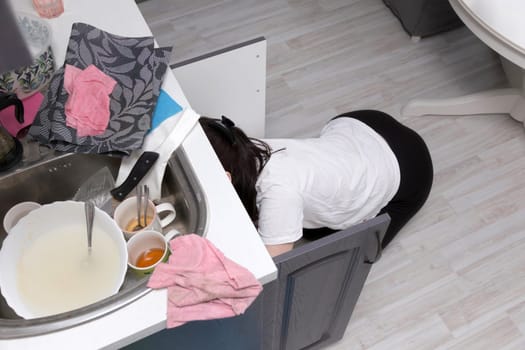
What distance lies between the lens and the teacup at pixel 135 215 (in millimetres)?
972

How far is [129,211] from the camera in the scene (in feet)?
3.27

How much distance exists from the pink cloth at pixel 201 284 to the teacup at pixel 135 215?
0.51ft

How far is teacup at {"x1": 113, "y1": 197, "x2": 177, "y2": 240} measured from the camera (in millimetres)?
972

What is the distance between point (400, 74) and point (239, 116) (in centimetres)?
94

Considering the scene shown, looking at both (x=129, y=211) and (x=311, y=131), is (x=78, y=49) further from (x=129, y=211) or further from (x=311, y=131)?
(x=311, y=131)

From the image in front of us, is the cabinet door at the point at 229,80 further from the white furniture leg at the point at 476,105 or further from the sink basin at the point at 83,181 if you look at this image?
the white furniture leg at the point at 476,105

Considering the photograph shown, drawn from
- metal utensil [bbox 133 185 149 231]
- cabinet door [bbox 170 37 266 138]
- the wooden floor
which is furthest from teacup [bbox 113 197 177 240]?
the wooden floor

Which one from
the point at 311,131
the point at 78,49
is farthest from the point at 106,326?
the point at 311,131

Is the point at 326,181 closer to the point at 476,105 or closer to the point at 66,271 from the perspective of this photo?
the point at 66,271

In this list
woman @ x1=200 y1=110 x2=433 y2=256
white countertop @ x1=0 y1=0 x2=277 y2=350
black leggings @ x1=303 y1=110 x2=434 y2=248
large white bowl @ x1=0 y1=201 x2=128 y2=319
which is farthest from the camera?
black leggings @ x1=303 y1=110 x2=434 y2=248

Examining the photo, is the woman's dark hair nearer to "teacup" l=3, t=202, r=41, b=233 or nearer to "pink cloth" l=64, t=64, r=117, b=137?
"pink cloth" l=64, t=64, r=117, b=137

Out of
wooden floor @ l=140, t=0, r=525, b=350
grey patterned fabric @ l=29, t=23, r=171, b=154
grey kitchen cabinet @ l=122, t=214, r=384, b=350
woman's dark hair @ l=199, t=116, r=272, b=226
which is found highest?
grey patterned fabric @ l=29, t=23, r=171, b=154

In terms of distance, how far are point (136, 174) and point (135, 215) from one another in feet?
0.28

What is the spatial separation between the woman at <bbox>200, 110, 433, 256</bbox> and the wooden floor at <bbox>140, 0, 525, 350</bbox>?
25 cm
